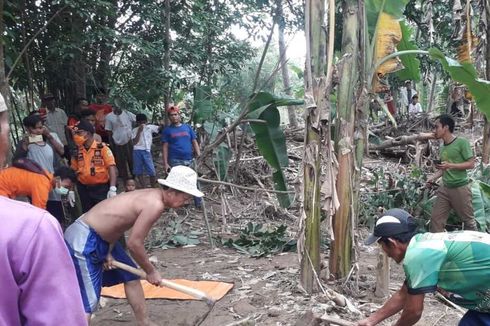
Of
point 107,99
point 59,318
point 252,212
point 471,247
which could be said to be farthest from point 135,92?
point 59,318

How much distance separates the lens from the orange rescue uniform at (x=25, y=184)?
4375mm

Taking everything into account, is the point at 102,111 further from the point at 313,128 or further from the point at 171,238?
the point at 313,128

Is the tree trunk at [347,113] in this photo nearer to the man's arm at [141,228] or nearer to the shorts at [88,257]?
the man's arm at [141,228]

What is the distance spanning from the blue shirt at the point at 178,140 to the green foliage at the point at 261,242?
1.74 meters

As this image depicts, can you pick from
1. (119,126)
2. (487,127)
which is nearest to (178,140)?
(119,126)

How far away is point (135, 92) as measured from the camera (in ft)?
27.6

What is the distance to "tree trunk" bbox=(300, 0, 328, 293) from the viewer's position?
4105mm

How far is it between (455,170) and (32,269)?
5674 mm

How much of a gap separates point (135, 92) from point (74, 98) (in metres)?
1.82

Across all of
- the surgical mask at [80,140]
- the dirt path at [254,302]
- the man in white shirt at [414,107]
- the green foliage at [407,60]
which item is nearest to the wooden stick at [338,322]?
the dirt path at [254,302]

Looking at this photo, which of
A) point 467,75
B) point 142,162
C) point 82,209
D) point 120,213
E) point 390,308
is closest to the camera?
point 390,308

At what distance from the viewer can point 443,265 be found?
2.52m

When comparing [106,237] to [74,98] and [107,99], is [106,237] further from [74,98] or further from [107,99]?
[74,98]

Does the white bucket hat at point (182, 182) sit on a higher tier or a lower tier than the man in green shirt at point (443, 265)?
higher
